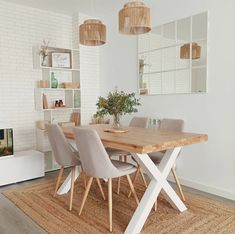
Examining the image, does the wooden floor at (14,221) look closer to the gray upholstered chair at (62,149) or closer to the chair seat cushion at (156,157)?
the gray upholstered chair at (62,149)

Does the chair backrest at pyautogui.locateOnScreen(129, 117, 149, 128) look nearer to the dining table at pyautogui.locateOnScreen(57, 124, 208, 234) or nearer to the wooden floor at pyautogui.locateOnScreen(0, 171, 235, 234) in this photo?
the dining table at pyautogui.locateOnScreen(57, 124, 208, 234)

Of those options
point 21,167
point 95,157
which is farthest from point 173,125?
point 21,167

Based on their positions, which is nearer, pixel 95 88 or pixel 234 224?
pixel 234 224

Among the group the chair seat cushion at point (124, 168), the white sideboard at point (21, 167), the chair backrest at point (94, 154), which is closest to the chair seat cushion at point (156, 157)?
the chair seat cushion at point (124, 168)

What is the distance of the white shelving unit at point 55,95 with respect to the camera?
4.16m

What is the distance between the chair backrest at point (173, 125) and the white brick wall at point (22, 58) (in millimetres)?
2164

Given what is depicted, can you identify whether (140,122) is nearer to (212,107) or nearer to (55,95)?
(212,107)

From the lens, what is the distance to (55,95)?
451 cm

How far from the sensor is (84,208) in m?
2.80

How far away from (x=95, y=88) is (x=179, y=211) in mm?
2943

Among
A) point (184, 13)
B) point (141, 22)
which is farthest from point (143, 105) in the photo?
point (141, 22)

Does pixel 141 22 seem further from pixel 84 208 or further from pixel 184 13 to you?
pixel 84 208

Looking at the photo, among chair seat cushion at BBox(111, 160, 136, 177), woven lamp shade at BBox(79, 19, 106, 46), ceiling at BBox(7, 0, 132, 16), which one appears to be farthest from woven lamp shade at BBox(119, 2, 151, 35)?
ceiling at BBox(7, 0, 132, 16)

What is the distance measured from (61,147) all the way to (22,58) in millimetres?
1988
